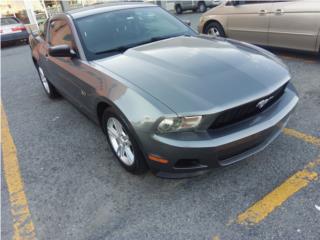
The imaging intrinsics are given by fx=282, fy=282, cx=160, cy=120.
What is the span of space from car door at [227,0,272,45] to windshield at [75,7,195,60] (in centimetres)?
234

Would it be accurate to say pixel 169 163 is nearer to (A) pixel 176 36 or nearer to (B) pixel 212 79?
(B) pixel 212 79

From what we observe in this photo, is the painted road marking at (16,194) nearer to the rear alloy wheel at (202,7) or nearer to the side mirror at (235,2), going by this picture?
the side mirror at (235,2)

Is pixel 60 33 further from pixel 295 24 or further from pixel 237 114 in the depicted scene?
pixel 295 24

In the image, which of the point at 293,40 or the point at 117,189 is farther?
the point at 293,40

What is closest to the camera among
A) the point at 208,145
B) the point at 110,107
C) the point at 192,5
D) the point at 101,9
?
the point at 208,145

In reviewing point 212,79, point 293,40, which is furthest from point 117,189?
point 293,40

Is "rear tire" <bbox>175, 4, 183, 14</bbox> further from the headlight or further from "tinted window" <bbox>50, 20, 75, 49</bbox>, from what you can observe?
the headlight

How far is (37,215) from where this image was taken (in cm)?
249

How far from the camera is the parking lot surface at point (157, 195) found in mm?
2148

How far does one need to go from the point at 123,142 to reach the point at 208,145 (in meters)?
0.97

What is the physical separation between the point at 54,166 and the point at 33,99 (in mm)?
2707

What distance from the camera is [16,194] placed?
280 centimetres

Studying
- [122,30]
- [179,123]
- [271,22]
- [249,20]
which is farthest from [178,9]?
[179,123]

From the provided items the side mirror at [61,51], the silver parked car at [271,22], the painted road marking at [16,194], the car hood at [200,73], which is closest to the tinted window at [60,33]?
the side mirror at [61,51]
